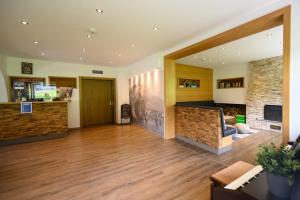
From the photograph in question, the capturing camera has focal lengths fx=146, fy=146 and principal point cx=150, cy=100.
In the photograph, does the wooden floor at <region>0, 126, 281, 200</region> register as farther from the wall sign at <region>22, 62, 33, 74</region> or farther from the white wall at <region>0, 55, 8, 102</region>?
the wall sign at <region>22, 62, 33, 74</region>

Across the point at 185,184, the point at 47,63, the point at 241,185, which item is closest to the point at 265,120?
the point at 185,184

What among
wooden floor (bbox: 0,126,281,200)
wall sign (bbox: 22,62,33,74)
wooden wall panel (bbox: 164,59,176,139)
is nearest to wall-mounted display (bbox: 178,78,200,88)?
wooden wall panel (bbox: 164,59,176,139)

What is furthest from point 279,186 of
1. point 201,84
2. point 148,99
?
point 201,84

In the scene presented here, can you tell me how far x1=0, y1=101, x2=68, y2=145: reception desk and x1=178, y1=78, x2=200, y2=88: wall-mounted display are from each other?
456cm

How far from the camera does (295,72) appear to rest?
A: 6.45 ft

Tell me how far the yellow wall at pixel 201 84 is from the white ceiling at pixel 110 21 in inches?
102

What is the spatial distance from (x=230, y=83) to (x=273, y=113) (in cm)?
215

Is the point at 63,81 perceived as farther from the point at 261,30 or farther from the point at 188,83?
the point at 261,30

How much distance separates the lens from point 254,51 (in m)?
4.63

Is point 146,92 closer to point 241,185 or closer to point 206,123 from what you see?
point 206,123

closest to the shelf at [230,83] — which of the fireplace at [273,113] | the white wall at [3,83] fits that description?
the fireplace at [273,113]

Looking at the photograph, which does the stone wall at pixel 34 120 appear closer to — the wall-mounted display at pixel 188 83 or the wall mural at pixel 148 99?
the wall mural at pixel 148 99

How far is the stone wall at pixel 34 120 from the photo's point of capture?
13.8 ft

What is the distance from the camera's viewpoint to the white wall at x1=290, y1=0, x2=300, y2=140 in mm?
1932
